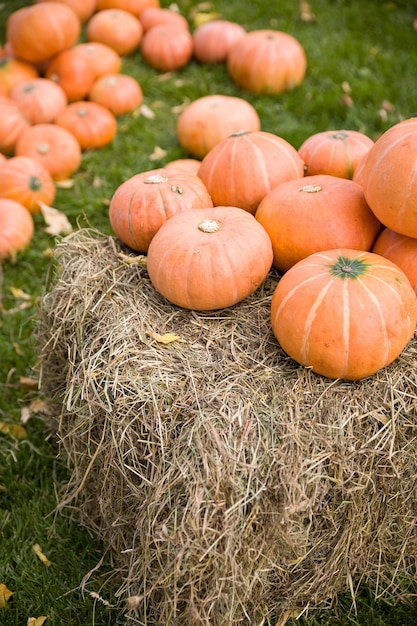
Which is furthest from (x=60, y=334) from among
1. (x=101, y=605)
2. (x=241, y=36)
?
(x=241, y=36)

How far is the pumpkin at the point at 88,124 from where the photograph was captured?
5020 millimetres

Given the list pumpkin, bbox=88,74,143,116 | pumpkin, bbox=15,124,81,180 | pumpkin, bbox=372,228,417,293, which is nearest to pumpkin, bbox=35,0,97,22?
pumpkin, bbox=88,74,143,116

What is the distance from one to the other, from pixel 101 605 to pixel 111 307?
3.82 feet

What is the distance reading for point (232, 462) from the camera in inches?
79.3

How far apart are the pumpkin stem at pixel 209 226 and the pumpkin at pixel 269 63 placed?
3.36 metres

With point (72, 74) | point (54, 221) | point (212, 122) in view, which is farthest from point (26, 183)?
point (72, 74)

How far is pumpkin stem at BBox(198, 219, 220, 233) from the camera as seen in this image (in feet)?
7.97

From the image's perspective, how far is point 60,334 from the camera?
2.75 m

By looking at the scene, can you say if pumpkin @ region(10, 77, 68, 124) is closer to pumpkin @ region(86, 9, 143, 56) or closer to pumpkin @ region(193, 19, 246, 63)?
pumpkin @ region(86, 9, 143, 56)

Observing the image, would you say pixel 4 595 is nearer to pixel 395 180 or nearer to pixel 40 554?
pixel 40 554

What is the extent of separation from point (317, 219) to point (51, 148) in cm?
289

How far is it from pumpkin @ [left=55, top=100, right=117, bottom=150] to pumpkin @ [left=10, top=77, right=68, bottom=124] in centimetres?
11

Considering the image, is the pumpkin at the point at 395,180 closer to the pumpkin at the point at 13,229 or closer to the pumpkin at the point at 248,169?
the pumpkin at the point at 248,169

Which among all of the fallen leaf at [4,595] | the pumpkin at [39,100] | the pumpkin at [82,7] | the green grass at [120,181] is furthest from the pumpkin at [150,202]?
the pumpkin at [82,7]
